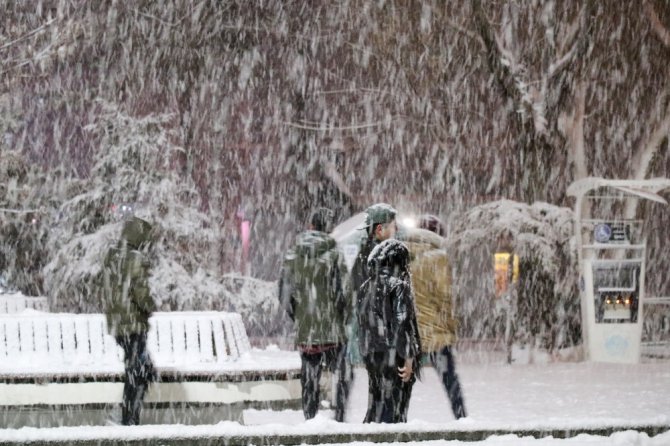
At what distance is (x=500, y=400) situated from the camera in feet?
39.1

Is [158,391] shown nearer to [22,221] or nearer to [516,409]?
[516,409]

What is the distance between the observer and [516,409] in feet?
36.5

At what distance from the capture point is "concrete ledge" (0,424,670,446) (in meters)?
5.11

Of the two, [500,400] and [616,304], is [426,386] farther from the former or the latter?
[616,304]

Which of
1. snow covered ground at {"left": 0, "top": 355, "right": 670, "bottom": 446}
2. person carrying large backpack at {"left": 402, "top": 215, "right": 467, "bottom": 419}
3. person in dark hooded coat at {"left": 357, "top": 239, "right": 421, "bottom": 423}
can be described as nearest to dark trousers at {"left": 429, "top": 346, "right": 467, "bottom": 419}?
person carrying large backpack at {"left": 402, "top": 215, "right": 467, "bottom": 419}

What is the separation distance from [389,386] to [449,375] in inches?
58.1

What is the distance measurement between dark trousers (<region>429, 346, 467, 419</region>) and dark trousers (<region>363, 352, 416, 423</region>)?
132 centimetres

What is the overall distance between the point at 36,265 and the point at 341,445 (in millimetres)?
17632

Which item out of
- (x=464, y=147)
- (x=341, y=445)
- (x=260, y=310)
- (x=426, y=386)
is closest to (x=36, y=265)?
(x=260, y=310)

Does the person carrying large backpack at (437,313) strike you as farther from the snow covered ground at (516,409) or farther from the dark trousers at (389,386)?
the dark trousers at (389,386)

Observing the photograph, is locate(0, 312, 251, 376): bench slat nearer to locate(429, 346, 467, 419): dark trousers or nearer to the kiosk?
locate(429, 346, 467, 419): dark trousers

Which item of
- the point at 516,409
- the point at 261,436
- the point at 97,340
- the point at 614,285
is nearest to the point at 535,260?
the point at 614,285

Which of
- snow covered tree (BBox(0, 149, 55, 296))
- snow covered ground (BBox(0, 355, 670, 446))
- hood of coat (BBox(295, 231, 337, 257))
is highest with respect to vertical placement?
snow covered tree (BBox(0, 149, 55, 296))

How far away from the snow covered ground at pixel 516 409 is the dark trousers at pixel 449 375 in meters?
0.30
